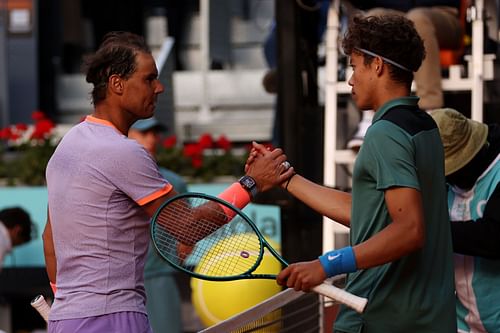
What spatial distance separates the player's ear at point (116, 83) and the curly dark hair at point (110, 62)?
0.04 feet

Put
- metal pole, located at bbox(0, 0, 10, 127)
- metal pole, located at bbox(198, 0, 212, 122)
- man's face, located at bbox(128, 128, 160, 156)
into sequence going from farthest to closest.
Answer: metal pole, located at bbox(198, 0, 212, 122) → metal pole, located at bbox(0, 0, 10, 127) → man's face, located at bbox(128, 128, 160, 156)

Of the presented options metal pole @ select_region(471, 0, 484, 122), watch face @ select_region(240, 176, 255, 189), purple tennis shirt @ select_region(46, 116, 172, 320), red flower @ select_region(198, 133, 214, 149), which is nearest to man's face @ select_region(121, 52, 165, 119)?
purple tennis shirt @ select_region(46, 116, 172, 320)

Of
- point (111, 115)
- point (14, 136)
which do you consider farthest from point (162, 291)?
point (111, 115)

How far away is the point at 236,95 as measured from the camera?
40.6 ft

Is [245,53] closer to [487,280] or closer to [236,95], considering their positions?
[236,95]

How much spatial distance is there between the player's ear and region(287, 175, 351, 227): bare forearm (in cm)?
71

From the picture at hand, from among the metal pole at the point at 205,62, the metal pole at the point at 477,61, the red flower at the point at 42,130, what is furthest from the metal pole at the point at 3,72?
the metal pole at the point at 477,61

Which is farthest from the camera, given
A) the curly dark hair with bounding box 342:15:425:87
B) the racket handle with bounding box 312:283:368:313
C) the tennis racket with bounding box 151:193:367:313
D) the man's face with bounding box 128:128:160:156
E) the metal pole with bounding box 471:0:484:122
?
the man's face with bounding box 128:128:160:156

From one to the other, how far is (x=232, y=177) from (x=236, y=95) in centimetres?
384

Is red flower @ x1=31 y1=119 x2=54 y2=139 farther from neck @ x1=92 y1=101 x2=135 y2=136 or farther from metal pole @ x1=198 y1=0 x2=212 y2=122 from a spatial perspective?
neck @ x1=92 y1=101 x2=135 y2=136

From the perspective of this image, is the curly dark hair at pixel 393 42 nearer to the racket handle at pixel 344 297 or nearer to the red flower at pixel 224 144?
the racket handle at pixel 344 297

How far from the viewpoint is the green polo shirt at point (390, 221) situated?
3.24 meters

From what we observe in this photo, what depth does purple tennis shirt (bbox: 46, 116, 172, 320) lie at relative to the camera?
11.2 ft

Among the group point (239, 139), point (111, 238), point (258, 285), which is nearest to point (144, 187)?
point (111, 238)
